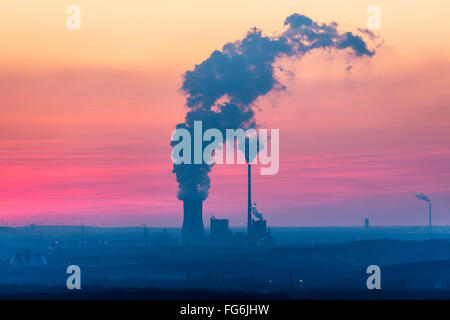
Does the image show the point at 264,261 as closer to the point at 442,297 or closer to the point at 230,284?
the point at 230,284

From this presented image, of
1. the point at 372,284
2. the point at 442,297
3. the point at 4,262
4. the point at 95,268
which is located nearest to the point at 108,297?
the point at 442,297

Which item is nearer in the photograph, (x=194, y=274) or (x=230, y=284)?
(x=230, y=284)

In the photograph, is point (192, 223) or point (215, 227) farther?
point (215, 227)

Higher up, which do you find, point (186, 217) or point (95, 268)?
point (186, 217)
